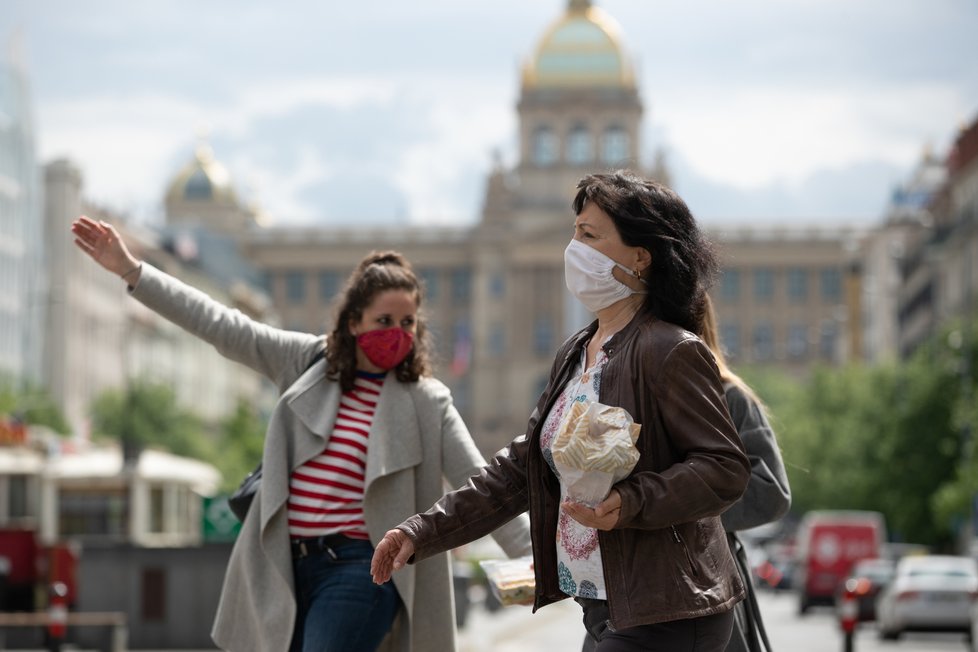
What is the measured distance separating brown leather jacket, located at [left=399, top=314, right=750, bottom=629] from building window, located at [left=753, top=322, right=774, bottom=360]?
147 meters

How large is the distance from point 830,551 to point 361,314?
43.4 m

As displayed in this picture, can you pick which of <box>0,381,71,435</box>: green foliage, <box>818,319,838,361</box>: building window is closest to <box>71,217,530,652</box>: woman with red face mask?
<box>0,381,71,435</box>: green foliage

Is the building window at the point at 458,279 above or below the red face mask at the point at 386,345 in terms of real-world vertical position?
above

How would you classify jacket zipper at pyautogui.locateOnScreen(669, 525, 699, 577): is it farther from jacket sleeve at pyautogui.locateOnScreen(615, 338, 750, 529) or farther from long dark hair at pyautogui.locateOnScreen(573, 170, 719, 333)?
long dark hair at pyautogui.locateOnScreen(573, 170, 719, 333)

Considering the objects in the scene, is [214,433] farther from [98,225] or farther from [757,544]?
[98,225]

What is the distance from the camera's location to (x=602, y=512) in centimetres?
542

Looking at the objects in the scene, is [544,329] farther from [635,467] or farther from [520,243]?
[635,467]

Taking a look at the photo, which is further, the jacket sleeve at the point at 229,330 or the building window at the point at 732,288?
the building window at the point at 732,288

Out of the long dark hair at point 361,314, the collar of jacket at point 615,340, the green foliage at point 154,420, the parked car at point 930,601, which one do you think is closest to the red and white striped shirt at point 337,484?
the long dark hair at point 361,314

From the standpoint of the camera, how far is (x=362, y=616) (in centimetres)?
726

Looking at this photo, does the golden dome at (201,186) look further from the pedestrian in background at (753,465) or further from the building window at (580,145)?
the pedestrian in background at (753,465)

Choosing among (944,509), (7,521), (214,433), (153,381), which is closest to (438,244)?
(214,433)

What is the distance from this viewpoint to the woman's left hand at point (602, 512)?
17.7ft

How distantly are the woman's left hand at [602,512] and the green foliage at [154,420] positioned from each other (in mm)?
70730
